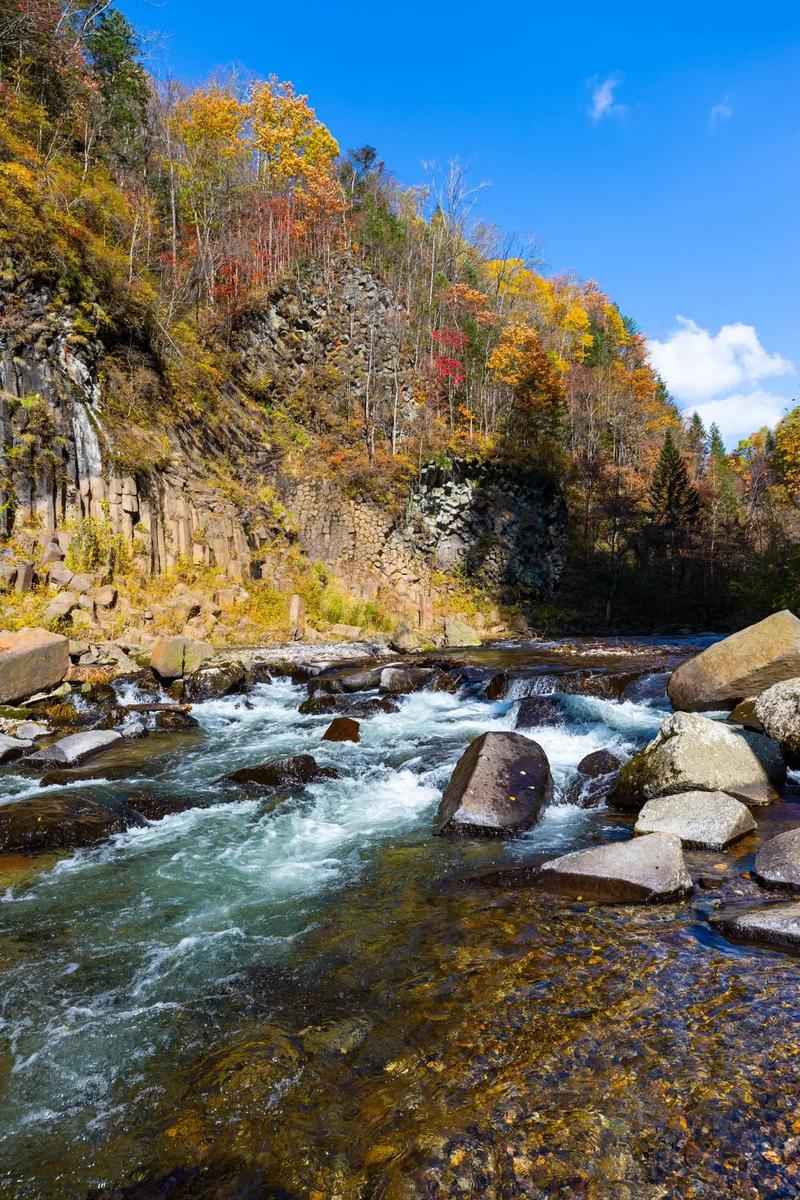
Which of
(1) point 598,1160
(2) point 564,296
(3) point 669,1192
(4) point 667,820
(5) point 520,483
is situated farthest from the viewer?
(2) point 564,296

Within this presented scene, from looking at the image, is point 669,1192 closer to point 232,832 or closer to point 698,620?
point 232,832

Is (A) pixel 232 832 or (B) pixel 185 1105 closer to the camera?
(B) pixel 185 1105

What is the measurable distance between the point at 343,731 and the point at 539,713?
3637mm

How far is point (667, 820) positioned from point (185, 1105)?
4760mm

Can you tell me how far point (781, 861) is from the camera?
468cm

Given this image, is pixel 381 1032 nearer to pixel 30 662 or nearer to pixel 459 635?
pixel 30 662

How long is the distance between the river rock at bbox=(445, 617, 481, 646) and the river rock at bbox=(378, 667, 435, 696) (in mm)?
8837

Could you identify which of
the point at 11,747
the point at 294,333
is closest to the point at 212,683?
the point at 11,747

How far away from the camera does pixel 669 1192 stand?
218 cm

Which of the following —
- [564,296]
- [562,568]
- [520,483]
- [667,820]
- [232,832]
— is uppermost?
[564,296]

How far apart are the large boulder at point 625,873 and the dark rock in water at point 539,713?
5.57 metres

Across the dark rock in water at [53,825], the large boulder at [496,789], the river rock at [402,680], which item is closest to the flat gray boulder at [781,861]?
the large boulder at [496,789]

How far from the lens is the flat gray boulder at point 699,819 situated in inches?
219

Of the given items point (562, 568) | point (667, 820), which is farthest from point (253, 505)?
point (667, 820)
